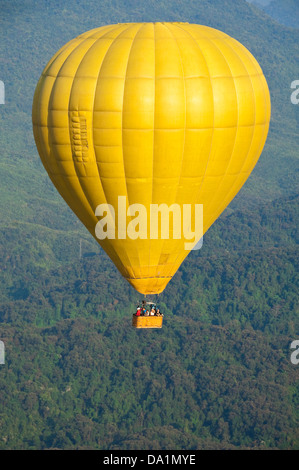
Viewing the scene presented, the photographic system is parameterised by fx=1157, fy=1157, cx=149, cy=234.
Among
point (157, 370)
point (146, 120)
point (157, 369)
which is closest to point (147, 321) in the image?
point (146, 120)

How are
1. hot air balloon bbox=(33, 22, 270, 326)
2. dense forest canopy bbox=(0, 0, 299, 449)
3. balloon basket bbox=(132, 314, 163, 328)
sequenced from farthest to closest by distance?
dense forest canopy bbox=(0, 0, 299, 449) < balloon basket bbox=(132, 314, 163, 328) < hot air balloon bbox=(33, 22, 270, 326)

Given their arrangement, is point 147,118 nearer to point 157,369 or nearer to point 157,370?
point 157,370

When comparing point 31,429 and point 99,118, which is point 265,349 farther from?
point 99,118

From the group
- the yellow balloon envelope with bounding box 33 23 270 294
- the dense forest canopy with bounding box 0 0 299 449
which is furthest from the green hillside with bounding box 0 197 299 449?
Answer: the yellow balloon envelope with bounding box 33 23 270 294

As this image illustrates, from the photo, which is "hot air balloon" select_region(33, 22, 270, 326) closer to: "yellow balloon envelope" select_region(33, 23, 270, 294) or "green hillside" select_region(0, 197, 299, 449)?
"yellow balloon envelope" select_region(33, 23, 270, 294)

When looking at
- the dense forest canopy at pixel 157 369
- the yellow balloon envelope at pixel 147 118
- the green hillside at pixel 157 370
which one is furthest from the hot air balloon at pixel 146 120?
the dense forest canopy at pixel 157 369
